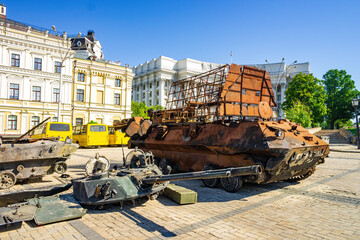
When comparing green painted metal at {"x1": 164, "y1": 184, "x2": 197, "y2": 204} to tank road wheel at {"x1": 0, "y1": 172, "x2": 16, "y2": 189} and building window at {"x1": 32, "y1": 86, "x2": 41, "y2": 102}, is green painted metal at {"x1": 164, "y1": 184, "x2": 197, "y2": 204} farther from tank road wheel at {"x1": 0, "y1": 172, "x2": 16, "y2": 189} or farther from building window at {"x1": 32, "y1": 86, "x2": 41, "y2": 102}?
building window at {"x1": 32, "y1": 86, "x2": 41, "y2": 102}

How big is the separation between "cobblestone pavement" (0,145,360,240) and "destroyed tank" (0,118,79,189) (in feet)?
12.7

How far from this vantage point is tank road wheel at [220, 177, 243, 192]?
324 inches

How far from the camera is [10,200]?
237 inches

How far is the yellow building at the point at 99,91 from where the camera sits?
37656mm

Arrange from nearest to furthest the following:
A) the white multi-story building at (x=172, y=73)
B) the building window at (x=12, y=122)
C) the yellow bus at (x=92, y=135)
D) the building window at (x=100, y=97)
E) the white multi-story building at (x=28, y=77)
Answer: the yellow bus at (x=92, y=135), the white multi-story building at (x=28, y=77), the building window at (x=12, y=122), the building window at (x=100, y=97), the white multi-story building at (x=172, y=73)

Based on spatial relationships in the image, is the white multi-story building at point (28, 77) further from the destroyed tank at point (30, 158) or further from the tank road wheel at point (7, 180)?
the tank road wheel at point (7, 180)

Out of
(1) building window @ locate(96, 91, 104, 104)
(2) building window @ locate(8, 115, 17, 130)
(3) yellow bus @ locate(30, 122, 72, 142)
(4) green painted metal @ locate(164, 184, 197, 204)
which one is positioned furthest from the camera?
(1) building window @ locate(96, 91, 104, 104)

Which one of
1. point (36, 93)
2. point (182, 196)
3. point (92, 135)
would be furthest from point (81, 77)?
point (182, 196)

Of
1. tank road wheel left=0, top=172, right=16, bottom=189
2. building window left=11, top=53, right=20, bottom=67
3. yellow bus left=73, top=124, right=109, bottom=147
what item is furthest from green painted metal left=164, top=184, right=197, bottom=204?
building window left=11, top=53, right=20, bottom=67

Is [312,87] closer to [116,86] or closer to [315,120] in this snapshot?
[315,120]

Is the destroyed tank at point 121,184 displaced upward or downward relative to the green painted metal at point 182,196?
upward

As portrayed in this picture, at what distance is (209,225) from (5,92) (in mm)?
32710

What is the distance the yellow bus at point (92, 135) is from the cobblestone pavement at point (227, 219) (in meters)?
18.9

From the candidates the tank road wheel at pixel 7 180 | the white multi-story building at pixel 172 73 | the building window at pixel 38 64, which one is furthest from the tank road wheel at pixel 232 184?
the white multi-story building at pixel 172 73
